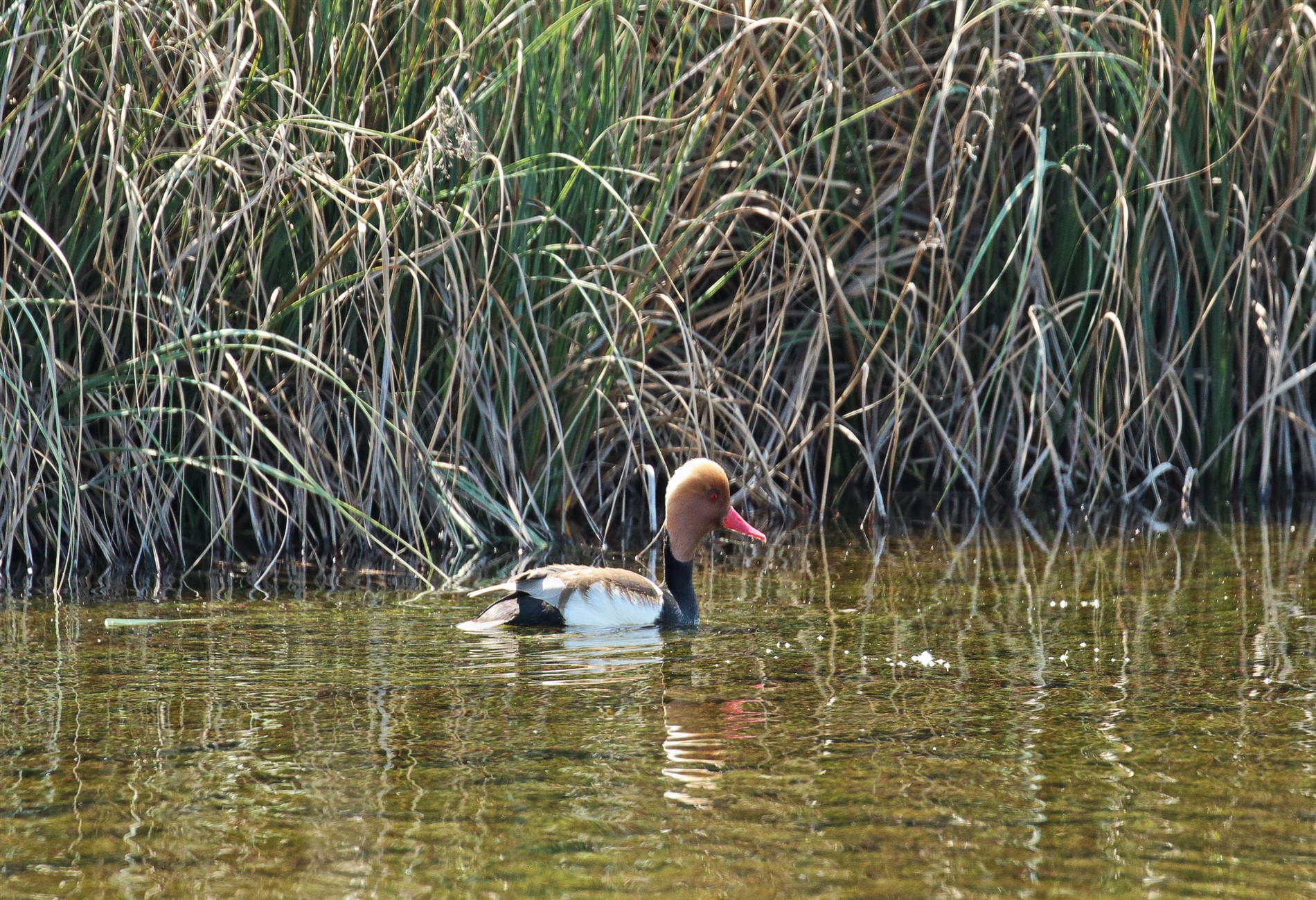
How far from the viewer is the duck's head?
19.6 ft

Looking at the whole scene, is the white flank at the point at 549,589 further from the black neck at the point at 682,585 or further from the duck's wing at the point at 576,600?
the black neck at the point at 682,585

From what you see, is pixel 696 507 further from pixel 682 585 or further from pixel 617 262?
pixel 617 262

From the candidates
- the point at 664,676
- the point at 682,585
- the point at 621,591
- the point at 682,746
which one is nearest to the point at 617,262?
the point at 682,585

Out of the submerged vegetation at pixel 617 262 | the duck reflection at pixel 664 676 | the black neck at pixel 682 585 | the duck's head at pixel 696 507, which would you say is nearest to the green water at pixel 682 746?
the duck reflection at pixel 664 676

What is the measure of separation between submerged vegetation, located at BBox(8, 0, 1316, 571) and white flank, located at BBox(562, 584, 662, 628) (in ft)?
2.37

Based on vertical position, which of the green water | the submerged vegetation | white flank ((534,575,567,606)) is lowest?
the green water

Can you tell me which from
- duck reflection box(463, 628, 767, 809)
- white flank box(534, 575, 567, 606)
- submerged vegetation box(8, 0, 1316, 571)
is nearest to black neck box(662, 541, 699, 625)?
duck reflection box(463, 628, 767, 809)

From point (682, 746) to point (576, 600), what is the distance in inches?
64.2

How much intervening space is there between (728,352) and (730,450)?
0.56m

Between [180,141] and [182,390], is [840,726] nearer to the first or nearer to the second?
[182,390]

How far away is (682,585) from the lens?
5848 millimetres

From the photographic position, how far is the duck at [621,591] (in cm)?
547

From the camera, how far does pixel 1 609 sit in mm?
5574

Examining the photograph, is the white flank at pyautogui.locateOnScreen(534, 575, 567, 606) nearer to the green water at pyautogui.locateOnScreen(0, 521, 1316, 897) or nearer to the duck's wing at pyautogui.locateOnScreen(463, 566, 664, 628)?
the duck's wing at pyautogui.locateOnScreen(463, 566, 664, 628)
